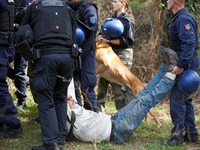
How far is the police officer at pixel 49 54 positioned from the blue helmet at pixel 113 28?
151 cm

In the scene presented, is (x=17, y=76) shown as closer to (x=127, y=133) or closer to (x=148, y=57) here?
(x=127, y=133)

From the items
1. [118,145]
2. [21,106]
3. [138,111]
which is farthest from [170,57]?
[21,106]

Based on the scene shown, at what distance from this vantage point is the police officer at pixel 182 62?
11.6 feet

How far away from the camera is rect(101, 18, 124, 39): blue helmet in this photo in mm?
4754

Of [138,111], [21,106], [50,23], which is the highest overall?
[50,23]

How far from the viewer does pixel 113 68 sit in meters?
4.93

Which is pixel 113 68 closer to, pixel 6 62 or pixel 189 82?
pixel 189 82

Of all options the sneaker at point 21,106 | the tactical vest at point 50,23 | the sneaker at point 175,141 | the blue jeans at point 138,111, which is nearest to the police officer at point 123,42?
the blue jeans at point 138,111

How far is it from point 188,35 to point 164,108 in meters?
2.98

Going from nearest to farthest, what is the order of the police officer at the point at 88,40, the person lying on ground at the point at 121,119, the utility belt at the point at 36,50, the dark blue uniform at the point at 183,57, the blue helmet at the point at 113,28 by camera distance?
the utility belt at the point at 36,50
the dark blue uniform at the point at 183,57
the person lying on ground at the point at 121,119
the police officer at the point at 88,40
the blue helmet at the point at 113,28

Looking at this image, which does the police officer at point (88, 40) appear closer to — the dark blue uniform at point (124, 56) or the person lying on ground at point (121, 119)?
the person lying on ground at point (121, 119)

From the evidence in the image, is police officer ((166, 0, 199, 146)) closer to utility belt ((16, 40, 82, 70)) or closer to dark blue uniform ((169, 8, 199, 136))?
dark blue uniform ((169, 8, 199, 136))

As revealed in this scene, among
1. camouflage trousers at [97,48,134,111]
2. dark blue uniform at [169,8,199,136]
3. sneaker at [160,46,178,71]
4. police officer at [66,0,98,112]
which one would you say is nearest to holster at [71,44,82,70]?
police officer at [66,0,98,112]

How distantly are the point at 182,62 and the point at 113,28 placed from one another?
159cm
